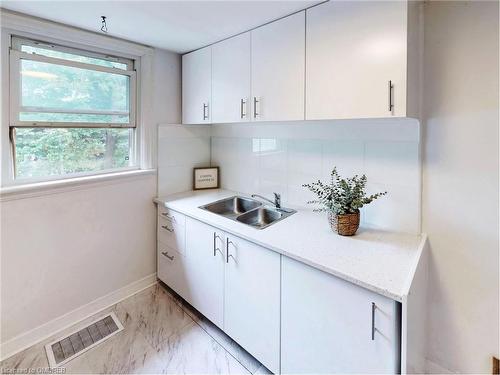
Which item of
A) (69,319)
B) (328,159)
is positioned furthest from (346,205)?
(69,319)

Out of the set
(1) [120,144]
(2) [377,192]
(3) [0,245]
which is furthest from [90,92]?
(2) [377,192]

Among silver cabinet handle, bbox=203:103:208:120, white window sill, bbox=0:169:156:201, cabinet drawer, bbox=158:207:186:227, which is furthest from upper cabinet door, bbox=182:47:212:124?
cabinet drawer, bbox=158:207:186:227

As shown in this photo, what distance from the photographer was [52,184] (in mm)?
1869

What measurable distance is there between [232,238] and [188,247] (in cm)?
55

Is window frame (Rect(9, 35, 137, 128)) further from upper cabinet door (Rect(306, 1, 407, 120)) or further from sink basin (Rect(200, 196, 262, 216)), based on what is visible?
upper cabinet door (Rect(306, 1, 407, 120))

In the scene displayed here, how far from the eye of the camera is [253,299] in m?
1.63

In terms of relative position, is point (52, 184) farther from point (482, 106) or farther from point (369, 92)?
point (482, 106)

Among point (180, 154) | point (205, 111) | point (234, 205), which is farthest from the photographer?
point (180, 154)

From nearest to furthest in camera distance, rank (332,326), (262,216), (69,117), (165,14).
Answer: (332,326)
(165,14)
(69,117)
(262,216)

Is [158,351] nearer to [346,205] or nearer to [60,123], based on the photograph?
[346,205]

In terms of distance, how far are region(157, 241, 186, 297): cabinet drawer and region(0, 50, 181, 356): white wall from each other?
4.6 inches

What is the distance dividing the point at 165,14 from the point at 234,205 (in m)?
1.48

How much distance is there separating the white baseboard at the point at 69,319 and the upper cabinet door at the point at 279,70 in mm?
1787

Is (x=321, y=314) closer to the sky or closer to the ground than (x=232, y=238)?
closer to the ground
